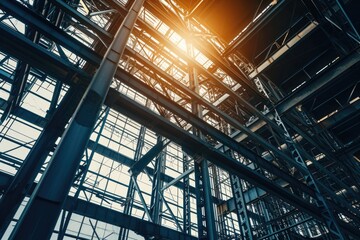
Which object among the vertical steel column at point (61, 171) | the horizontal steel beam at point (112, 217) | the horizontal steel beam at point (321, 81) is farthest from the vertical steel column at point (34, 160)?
the horizontal steel beam at point (321, 81)

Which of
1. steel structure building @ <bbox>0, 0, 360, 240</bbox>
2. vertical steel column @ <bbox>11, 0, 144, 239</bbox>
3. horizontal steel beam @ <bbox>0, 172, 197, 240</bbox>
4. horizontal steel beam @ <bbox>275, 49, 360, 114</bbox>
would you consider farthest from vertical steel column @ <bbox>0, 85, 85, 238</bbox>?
horizontal steel beam @ <bbox>275, 49, 360, 114</bbox>

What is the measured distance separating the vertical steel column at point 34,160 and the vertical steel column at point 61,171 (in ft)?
6.12

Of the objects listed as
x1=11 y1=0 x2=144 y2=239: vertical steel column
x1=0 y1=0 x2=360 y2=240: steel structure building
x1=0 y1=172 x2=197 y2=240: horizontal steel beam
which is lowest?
x1=11 y1=0 x2=144 y2=239: vertical steel column

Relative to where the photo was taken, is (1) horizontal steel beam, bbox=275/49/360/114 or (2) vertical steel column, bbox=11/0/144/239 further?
(1) horizontal steel beam, bbox=275/49/360/114

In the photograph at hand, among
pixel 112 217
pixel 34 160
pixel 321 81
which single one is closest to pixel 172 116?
pixel 112 217

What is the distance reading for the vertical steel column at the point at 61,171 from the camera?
2732mm

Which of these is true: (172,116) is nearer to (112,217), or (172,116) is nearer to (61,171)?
(112,217)

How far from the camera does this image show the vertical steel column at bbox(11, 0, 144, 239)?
108 inches

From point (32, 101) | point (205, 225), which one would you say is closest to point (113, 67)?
point (205, 225)

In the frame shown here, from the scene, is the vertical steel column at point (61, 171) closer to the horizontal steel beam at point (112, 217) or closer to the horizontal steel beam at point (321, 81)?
the horizontal steel beam at point (112, 217)

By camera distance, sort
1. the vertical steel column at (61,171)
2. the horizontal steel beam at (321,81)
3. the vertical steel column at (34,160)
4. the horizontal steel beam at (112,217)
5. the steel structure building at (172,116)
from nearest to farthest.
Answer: the vertical steel column at (61,171), the steel structure building at (172,116), the vertical steel column at (34,160), the horizontal steel beam at (112,217), the horizontal steel beam at (321,81)

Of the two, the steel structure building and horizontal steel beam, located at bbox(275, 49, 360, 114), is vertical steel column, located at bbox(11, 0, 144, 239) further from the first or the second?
horizontal steel beam, located at bbox(275, 49, 360, 114)

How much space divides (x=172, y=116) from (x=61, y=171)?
33.4 ft

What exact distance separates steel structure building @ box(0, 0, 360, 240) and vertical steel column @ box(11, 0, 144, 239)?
16 millimetres
